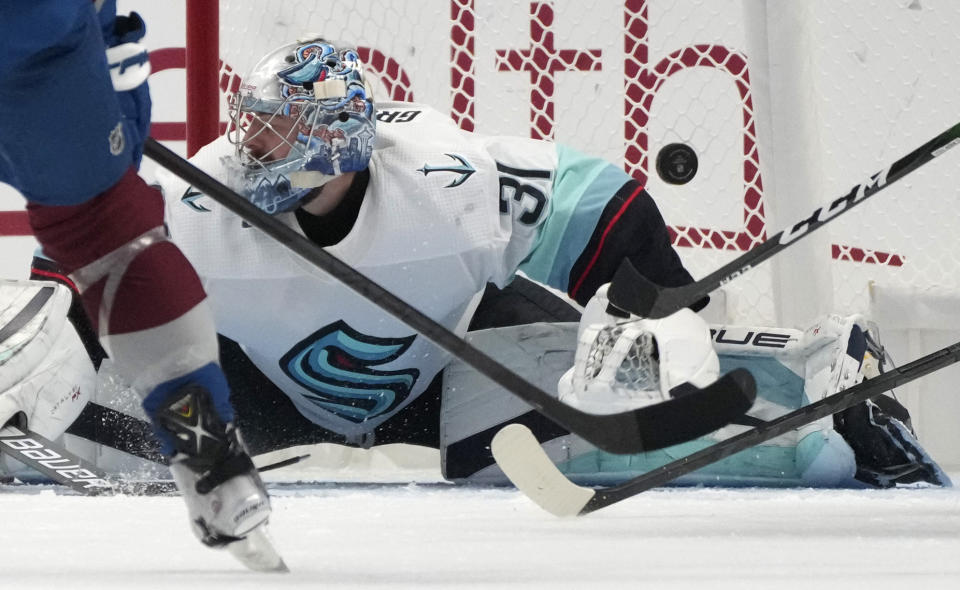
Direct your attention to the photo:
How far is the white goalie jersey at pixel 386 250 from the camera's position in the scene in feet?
8.21

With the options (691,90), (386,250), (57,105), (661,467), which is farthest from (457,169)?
(57,105)

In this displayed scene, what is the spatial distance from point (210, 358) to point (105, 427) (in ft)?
6.09

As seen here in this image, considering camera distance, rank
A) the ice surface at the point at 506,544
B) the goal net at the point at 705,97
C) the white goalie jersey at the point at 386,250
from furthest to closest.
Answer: the goal net at the point at 705,97 → the white goalie jersey at the point at 386,250 → the ice surface at the point at 506,544

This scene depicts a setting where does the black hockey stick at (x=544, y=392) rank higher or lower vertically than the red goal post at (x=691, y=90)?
lower

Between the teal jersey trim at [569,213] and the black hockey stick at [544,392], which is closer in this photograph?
the black hockey stick at [544,392]

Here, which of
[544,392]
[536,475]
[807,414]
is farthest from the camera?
[536,475]

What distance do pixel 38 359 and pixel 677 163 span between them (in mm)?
1849

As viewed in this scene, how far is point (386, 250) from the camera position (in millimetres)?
2498

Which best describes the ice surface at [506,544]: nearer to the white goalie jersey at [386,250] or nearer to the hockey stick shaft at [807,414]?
the hockey stick shaft at [807,414]

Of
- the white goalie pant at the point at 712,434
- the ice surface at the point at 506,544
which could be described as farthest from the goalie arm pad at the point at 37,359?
the white goalie pant at the point at 712,434

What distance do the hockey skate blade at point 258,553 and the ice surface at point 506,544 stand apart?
0.05 ft

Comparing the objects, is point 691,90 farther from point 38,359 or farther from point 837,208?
point 38,359

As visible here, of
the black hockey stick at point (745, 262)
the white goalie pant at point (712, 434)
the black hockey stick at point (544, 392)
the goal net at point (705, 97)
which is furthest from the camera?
the goal net at point (705, 97)

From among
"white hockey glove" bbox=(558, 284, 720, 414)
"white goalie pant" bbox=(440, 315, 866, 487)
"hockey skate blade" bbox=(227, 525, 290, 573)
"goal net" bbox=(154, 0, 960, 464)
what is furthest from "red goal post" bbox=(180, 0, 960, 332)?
"hockey skate blade" bbox=(227, 525, 290, 573)
